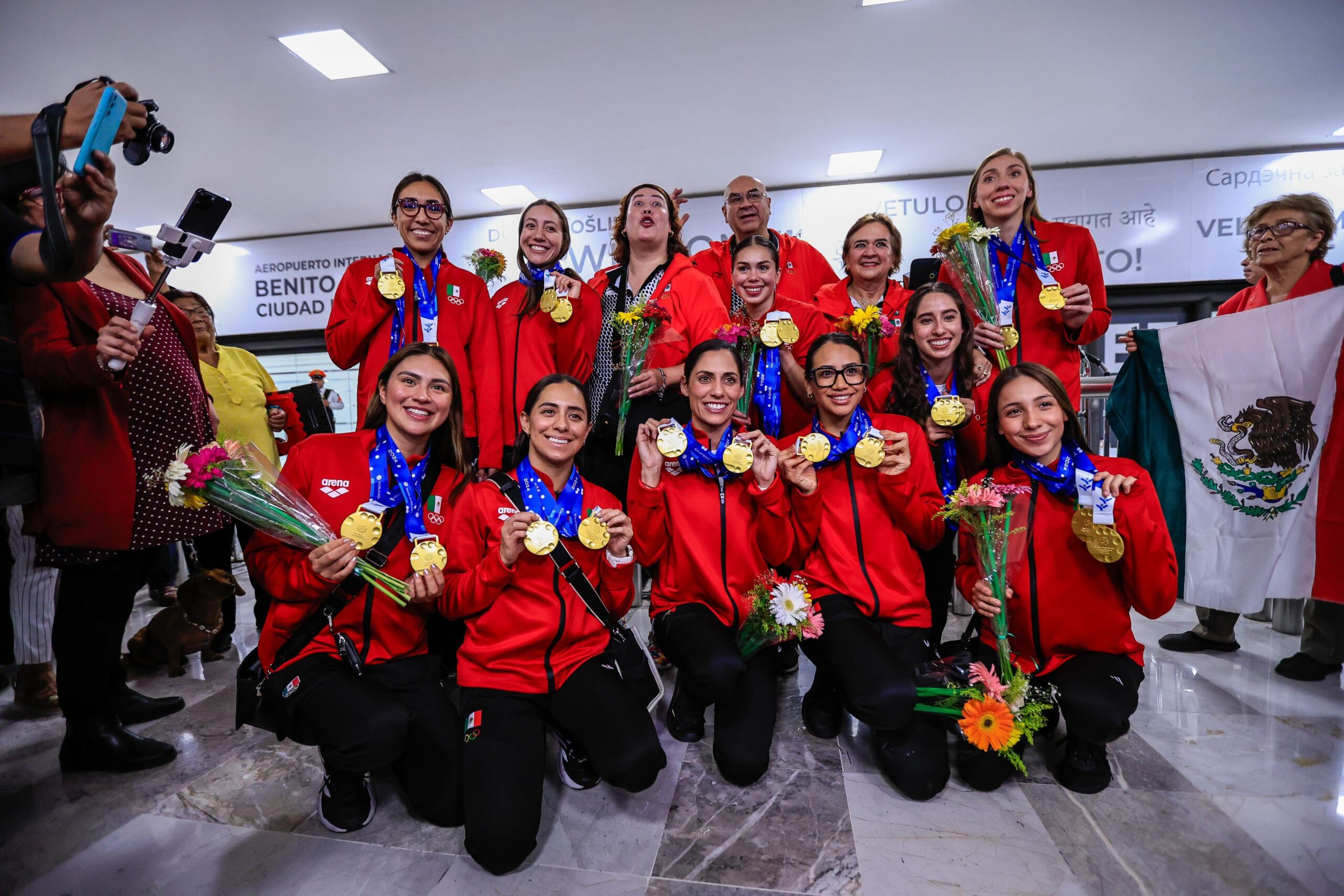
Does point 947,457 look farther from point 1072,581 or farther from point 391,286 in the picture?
point 391,286

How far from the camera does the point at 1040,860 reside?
1.96 meters

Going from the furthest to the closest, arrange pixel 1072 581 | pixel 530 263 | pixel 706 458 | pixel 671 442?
1. pixel 530 263
2. pixel 706 458
3. pixel 671 442
4. pixel 1072 581

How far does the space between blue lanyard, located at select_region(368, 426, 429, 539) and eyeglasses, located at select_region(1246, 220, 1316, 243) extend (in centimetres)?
467

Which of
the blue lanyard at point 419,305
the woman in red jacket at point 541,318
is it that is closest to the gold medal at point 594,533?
the woman in red jacket at point 541,318

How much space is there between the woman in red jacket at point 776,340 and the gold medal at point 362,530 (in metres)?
1.83

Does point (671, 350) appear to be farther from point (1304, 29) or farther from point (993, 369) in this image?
point (1304, 29)

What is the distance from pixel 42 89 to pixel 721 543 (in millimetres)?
7462

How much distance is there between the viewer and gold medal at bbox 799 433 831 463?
271 cm

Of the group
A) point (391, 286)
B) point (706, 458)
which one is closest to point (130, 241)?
point (391, 286)

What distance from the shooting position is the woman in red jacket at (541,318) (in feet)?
10.8

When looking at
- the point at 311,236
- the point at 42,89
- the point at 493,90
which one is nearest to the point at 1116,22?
the point at 493,90

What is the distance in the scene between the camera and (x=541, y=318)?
3.36 meters

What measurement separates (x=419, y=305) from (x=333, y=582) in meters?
1.47

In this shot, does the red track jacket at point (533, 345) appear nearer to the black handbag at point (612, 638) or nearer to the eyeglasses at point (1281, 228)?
the black handbag at point (612, 638)
